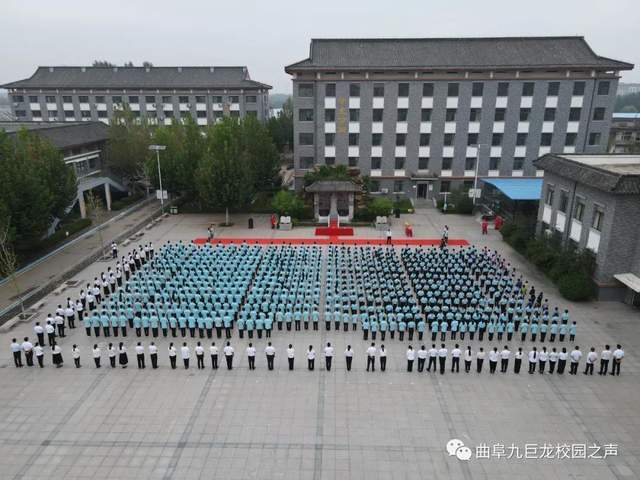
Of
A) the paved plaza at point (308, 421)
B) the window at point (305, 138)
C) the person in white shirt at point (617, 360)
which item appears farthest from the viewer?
the window at point (305, 138)

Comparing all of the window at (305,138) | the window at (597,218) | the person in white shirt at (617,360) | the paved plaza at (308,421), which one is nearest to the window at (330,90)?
the window at (305,138)

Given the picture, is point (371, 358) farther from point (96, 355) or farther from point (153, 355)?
point (96, 355)

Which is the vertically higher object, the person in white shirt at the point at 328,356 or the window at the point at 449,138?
the window at the point at 449,138

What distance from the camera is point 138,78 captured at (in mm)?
62219

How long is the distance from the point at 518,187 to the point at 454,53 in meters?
14.4

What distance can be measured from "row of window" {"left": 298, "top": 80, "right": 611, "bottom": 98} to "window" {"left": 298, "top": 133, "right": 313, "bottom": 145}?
3.55 metres

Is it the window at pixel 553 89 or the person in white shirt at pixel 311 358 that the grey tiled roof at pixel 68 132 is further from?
the window at pixel 553 89

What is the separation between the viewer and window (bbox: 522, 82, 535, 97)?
38.9 m

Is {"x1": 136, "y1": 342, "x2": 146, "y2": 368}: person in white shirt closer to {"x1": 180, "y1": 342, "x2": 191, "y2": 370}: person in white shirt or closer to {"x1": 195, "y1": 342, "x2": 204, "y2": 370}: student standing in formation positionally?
{"x1": 180, "y1": 342, "x2": 191, "y2": 370}: person in white shirt

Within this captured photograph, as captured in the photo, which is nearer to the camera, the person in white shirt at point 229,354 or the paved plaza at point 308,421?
the paved plaza at point 308,421

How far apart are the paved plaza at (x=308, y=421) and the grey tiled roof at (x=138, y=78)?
170ft

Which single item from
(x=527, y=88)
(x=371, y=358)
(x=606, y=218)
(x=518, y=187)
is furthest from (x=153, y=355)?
(x=527, y=88)

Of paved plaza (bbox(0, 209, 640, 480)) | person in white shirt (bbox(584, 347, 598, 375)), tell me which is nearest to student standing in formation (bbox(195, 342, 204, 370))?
paved plaza (bbox(0, 209, 640, 480))

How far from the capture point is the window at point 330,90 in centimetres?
3962
